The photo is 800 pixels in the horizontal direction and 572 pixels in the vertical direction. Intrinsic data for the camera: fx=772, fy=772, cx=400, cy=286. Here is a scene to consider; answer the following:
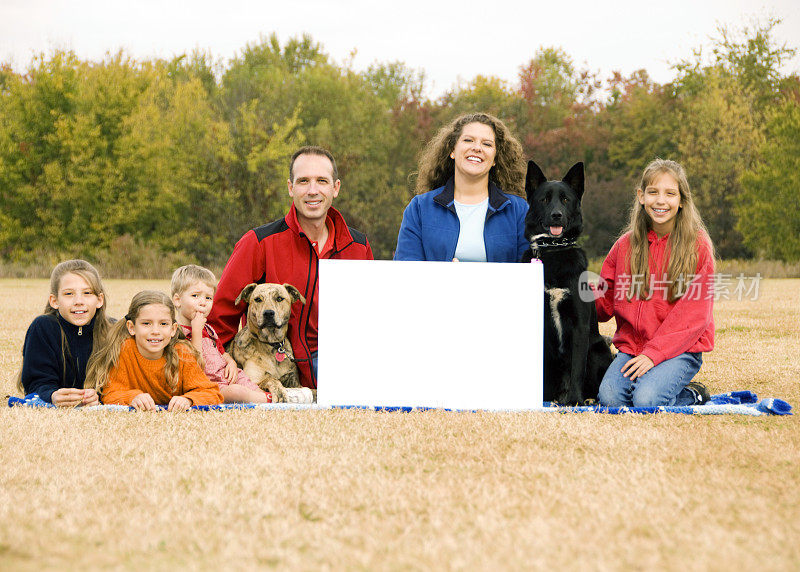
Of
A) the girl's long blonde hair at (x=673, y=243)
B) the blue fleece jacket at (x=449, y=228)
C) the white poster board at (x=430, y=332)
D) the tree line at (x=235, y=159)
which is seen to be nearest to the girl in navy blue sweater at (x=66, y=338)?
the white poster board at (x=430, y=332)

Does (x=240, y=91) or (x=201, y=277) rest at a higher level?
(x=240, y=91)

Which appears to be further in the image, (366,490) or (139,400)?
(139,400)

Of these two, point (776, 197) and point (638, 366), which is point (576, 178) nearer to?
point (638, 366)

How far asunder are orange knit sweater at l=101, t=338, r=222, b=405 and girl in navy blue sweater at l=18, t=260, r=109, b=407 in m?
0.15

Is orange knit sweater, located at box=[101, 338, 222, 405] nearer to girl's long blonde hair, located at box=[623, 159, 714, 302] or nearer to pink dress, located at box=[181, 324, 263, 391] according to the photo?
pink dress, located at box=[181, 324, 263, 391]

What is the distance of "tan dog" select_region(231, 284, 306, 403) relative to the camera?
15.1 ft

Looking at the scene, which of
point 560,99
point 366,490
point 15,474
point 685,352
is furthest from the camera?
point 560,99

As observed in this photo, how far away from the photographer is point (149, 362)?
4.30m

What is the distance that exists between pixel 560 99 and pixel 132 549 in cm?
3969

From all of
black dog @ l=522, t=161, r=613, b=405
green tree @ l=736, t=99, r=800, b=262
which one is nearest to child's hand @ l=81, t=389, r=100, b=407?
black dog @ l=522, t=161, r=613, b=405

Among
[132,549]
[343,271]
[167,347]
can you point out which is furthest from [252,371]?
[132,549]

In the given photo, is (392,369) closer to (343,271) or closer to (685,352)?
(343,271)

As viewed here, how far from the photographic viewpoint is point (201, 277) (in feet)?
15.8

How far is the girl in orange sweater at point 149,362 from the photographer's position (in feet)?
13.8
